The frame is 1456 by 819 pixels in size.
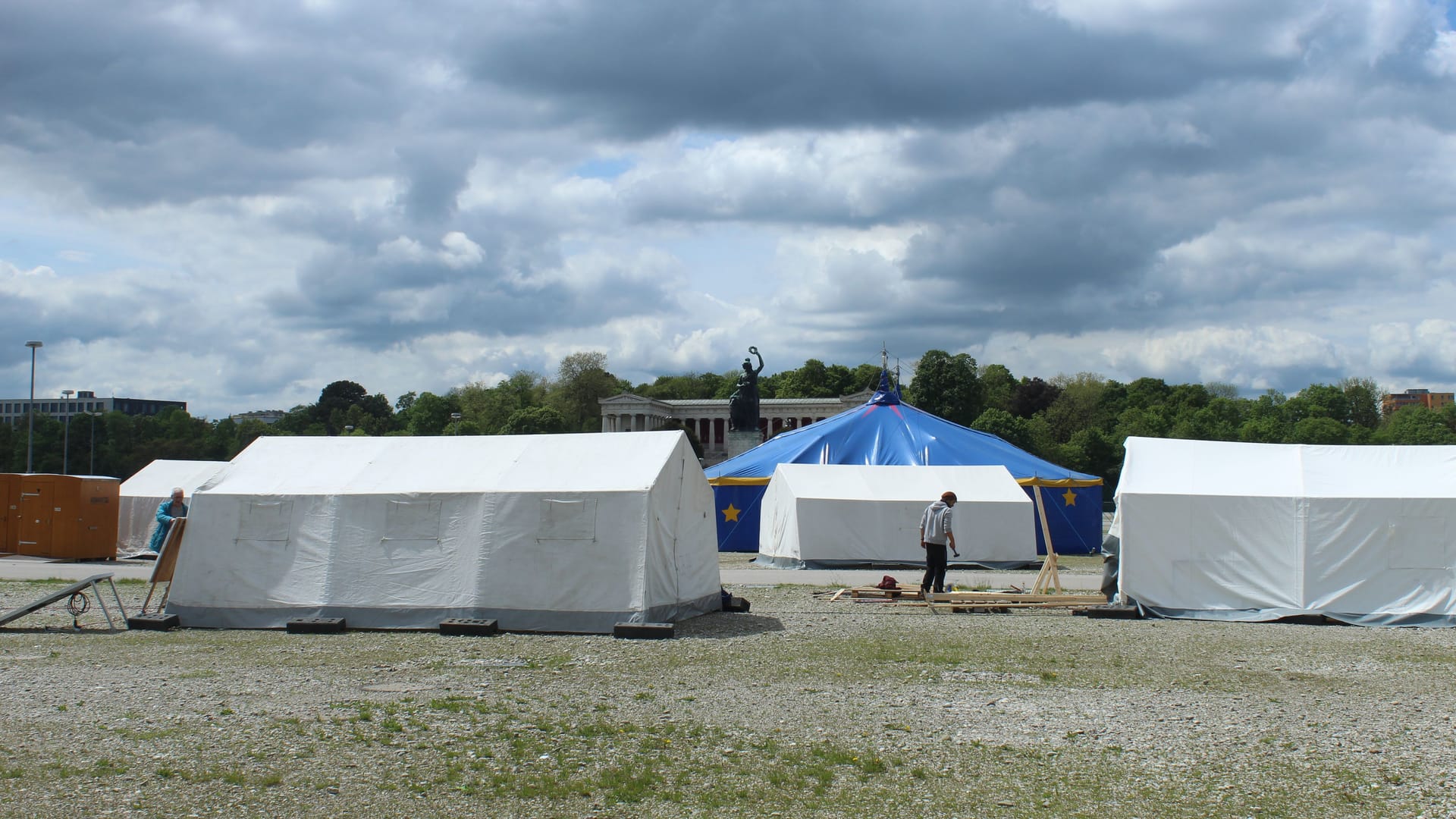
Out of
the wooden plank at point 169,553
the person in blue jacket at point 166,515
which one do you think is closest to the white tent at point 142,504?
the person in blue jacket at point 166,515

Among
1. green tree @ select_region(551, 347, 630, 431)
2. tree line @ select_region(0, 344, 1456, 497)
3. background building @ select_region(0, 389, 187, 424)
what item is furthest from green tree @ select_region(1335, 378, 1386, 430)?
background building @ select_region(0, 389, 187, 424)

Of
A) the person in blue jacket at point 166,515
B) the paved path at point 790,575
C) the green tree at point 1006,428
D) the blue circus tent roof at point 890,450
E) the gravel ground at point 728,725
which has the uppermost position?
the green tree at point 1006,428

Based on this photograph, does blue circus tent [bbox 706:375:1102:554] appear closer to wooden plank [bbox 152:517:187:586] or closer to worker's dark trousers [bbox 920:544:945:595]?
worker's dark trousers [bbox 920:544:945:595]

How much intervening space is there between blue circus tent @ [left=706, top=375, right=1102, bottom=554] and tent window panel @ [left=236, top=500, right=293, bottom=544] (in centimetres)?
1548

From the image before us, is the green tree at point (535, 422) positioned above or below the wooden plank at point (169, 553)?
above

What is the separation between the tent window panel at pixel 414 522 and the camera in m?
12.8

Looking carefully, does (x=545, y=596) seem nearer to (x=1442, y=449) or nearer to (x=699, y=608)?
(x=699, y=608)

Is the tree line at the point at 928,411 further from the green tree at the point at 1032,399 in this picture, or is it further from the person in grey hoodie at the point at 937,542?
the person in grey hoodie at the point at 937,542

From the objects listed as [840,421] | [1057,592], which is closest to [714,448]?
[840,421]

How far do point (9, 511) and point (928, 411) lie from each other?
7075cm

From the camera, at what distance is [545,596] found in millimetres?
12477

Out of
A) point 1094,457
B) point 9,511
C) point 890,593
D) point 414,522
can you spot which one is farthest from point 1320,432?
point 414,522

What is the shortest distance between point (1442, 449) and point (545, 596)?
11952mm

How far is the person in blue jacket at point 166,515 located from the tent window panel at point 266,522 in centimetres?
197
